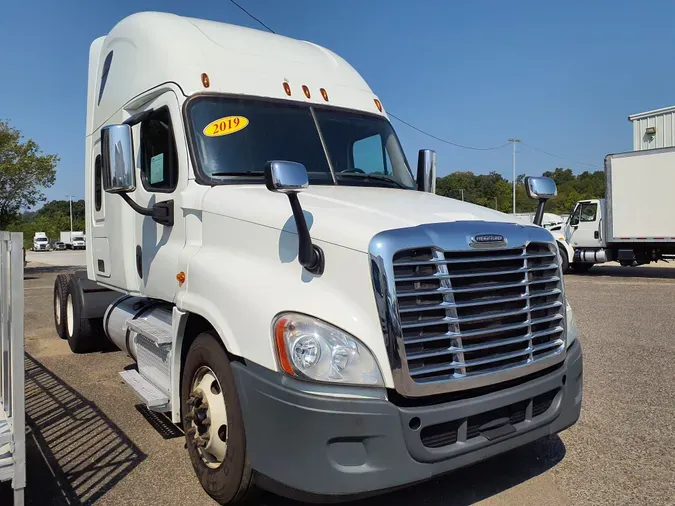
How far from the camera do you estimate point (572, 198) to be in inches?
2323

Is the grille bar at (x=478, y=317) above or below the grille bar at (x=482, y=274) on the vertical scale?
below

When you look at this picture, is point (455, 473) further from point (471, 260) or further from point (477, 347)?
point (471, 260)

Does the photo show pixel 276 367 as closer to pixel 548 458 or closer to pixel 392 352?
pixel 392 352

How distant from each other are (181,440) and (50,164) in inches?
1032

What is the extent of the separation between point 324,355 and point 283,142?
2003mm

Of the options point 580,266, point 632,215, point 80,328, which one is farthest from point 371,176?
point 580,266

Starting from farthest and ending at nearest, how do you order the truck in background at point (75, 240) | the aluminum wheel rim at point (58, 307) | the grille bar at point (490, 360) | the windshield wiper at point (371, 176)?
1. the truck in background at point (75, 240)
2. the aluminum wheel rim at point (58, 307)
3. the windshield wiper at point (371, 176)
4. the grille bar at point (490, 360)

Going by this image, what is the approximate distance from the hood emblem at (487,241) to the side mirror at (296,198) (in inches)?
32.0

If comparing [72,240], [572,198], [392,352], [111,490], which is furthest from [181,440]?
[72,240]

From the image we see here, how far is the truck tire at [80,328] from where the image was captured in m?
7.20

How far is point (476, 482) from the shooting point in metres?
3.64

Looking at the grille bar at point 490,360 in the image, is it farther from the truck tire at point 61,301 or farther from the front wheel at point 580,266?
the front wheel at point 580,266

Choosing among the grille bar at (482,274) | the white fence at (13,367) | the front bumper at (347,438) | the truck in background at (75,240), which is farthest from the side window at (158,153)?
the truck in background at (75,240)

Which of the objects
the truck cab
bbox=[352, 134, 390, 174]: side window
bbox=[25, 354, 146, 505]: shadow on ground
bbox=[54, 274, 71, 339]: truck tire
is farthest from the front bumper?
the truck cab
